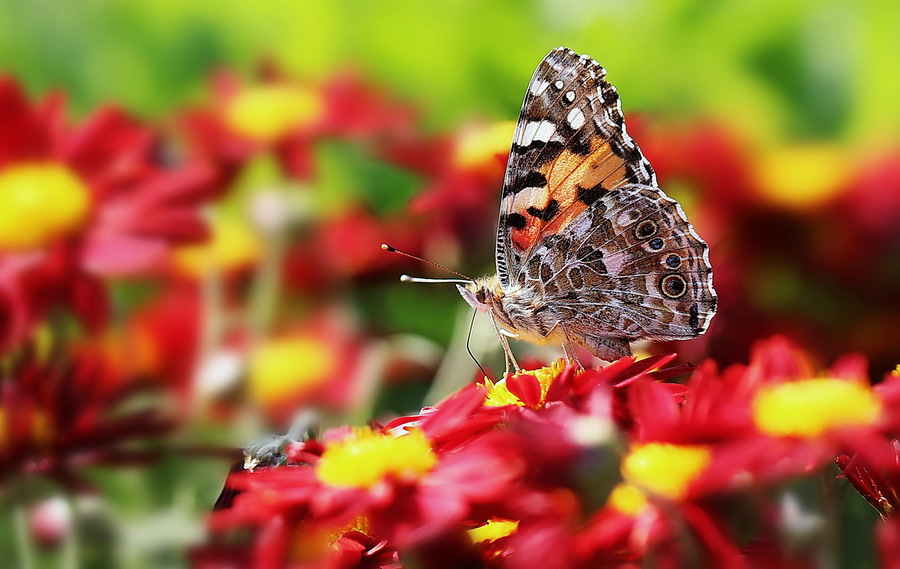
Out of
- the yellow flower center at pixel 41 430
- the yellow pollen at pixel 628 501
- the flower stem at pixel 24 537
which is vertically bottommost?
the flower stem at pixel 24 537

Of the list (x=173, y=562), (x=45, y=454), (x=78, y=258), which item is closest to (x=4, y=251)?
(x=78, y=258)

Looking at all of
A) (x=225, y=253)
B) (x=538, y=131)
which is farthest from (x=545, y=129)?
(x=225, y=253)

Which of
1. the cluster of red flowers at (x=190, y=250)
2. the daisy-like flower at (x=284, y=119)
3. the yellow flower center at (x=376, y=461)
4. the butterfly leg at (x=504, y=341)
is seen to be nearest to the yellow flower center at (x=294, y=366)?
the cluster of red flowers at (x=190, y=250)

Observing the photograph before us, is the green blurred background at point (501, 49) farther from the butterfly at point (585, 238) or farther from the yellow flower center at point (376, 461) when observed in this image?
the yellow flower center at point (376, 461)

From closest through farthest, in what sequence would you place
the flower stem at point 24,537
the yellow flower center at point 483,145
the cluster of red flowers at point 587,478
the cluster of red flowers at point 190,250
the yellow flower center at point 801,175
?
the cluster of red flowers at point 587,478, the flower stem at point 24,537, the cluster of red flowers at point 190,250, the yellow flower center at point 483,145, the yellow flower center at point 801,175

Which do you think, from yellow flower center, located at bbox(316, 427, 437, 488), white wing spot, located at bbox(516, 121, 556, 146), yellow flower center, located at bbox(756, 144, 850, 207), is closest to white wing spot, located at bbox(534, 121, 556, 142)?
white wing spot, located at bbox(516, 121, 556, 146)

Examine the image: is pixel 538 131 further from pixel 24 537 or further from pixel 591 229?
pixel 24 537

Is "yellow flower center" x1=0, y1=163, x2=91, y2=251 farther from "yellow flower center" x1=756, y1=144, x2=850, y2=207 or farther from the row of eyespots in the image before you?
"yellow flower center" x1=756, y1=144, x2=850, y2=207
